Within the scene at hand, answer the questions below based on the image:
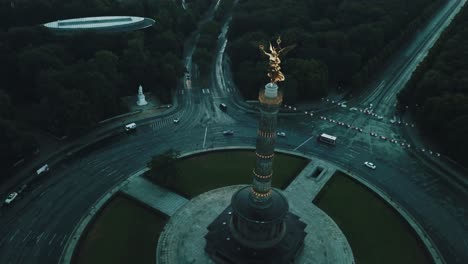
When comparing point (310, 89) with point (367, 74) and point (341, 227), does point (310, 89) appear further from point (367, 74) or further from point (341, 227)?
point (341, 227)

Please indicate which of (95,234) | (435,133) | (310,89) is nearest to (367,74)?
(310,89)

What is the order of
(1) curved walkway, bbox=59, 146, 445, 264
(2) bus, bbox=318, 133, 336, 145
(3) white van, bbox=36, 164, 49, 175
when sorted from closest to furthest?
(1) curved walkway, bbox=59, 146, 445, 264, (3) white van, bbox=36, 164, 49, 175, (2) bus, bbox=318, 133, 336, 145

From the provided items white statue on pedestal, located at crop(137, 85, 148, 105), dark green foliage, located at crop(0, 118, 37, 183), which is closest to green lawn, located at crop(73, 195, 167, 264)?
dark green foliage, located at crop(0, 118, 37, 183)

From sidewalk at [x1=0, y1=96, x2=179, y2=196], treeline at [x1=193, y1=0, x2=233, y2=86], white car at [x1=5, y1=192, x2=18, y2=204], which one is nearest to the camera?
white car at [x1=5, y1=192, x2=18, y2=204]

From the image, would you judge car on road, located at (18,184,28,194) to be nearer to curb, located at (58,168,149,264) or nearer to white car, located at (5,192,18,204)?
white car, located at (5,192,18,204)

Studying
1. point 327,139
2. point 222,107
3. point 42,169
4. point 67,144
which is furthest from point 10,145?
point 327,139

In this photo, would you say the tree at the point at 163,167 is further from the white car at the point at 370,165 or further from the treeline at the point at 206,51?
the treeline at the point at 206,51
